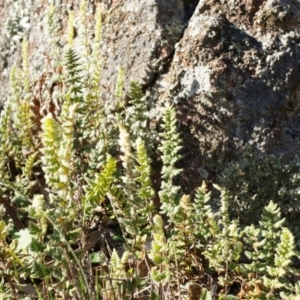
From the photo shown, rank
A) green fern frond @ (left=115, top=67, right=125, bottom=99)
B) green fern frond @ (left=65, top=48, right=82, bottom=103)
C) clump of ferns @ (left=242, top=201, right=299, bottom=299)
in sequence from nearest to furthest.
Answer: clump of ferns @ (left=242, top=201, right=299, bottom=299) < green fern frond @ (left=65, top=48, right=82, bottom=103) < green fern frond @ (left=115, top=67, right=125, bottom=99)

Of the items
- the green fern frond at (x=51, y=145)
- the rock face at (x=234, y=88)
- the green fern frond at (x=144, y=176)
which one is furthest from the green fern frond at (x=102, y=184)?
the rock face at (x=234, y=88)

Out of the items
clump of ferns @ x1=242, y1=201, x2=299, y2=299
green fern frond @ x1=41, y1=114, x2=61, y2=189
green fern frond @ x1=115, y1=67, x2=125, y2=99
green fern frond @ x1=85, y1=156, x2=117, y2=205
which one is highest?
green fern frond @ x1=115, y1=67, x2=125, y2=99

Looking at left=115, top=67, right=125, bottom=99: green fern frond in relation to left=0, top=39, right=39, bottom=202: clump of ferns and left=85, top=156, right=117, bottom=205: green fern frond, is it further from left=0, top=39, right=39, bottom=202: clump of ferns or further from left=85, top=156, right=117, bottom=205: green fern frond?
left=85, top=156, right=117, bottom=205: green fern frond

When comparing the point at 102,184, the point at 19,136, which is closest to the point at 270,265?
the point at 102,184

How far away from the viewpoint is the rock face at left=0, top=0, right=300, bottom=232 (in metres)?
2.78

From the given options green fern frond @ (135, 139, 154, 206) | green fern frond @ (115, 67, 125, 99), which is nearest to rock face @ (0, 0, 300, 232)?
green fern frond @ (115, 67, 125, 99)

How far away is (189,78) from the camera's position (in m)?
2.85

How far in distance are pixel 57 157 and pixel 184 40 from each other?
132 cm

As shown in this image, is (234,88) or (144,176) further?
(234,88)

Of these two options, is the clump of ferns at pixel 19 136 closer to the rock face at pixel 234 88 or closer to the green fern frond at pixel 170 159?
the rock face at pixel 234 88

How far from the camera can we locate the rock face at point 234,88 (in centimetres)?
278

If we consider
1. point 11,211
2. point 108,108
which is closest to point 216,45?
point 108,108

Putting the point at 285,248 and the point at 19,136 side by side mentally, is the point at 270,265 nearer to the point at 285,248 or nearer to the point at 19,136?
the point at 285,248

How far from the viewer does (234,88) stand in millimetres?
2811
